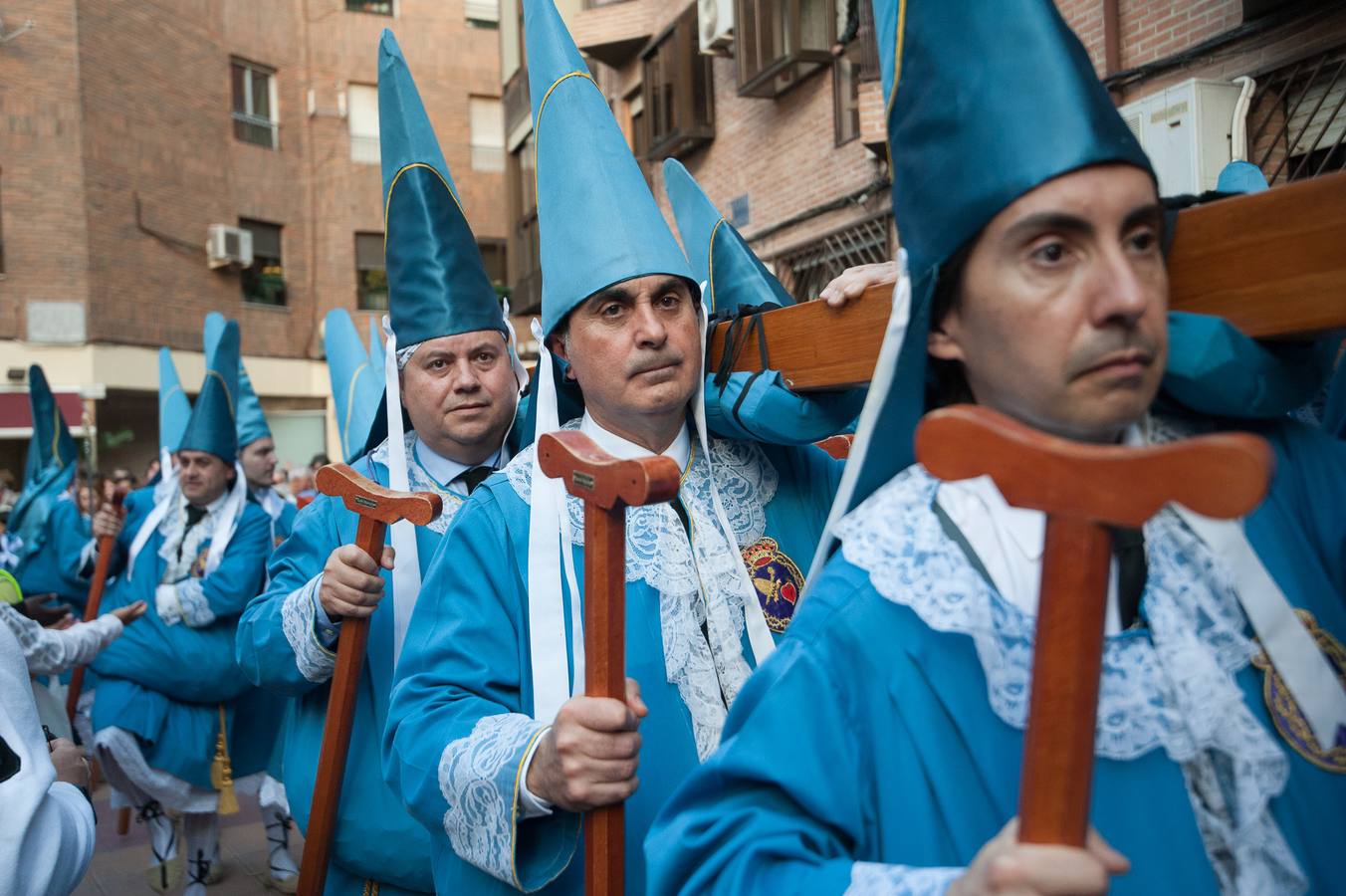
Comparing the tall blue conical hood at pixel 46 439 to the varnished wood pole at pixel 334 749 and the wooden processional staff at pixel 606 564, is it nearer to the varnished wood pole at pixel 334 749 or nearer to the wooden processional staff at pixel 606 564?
the varnished wood pole at pixel 334 749

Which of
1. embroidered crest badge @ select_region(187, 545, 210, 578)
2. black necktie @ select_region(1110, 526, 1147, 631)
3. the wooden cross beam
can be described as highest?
the wooden cross beam

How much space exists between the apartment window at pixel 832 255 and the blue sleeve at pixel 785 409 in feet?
23.3

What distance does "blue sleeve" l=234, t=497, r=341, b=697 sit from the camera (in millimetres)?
3217

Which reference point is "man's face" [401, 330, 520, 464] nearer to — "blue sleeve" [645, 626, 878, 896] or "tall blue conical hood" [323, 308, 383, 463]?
"tall blue conical hood" [323, 308, 383, 463]

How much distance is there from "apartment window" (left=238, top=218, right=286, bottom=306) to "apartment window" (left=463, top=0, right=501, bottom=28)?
21.2ft

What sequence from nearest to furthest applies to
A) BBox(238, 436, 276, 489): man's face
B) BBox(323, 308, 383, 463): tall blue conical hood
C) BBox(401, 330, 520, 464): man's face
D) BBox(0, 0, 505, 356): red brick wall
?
1. BBox(401, 330, 520, 464): man's face
2. BBox(323, 308, 383, 463): tall blue conical hood
3. BBox(238, 436, 276, 489): man's face
4. BBox(0, 0, 505, 356): red brick wall

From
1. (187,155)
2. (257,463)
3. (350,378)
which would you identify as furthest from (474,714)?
(187,155)

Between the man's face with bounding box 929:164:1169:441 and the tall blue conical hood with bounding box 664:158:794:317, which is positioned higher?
the tall blue conical hood with bounding box 664:158:794:317

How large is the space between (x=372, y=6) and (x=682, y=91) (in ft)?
47.6

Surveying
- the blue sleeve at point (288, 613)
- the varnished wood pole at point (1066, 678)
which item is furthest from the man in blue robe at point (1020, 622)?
the blue sleeve at point (288, 613)

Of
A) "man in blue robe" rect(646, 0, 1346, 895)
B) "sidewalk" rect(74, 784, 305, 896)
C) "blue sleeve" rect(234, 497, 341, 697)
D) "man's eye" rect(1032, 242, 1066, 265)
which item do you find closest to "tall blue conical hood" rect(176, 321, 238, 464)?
"sidewalk" rect(74, 784, 305, 896)

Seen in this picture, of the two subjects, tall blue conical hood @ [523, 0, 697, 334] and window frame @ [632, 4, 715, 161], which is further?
window frame @ [632, 4, 715, 161]

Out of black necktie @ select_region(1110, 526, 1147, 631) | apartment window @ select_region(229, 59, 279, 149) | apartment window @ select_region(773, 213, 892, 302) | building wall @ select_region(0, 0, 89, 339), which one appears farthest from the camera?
apartment window @ select_region(229, 59, 279, 149)

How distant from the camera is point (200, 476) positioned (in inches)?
224
